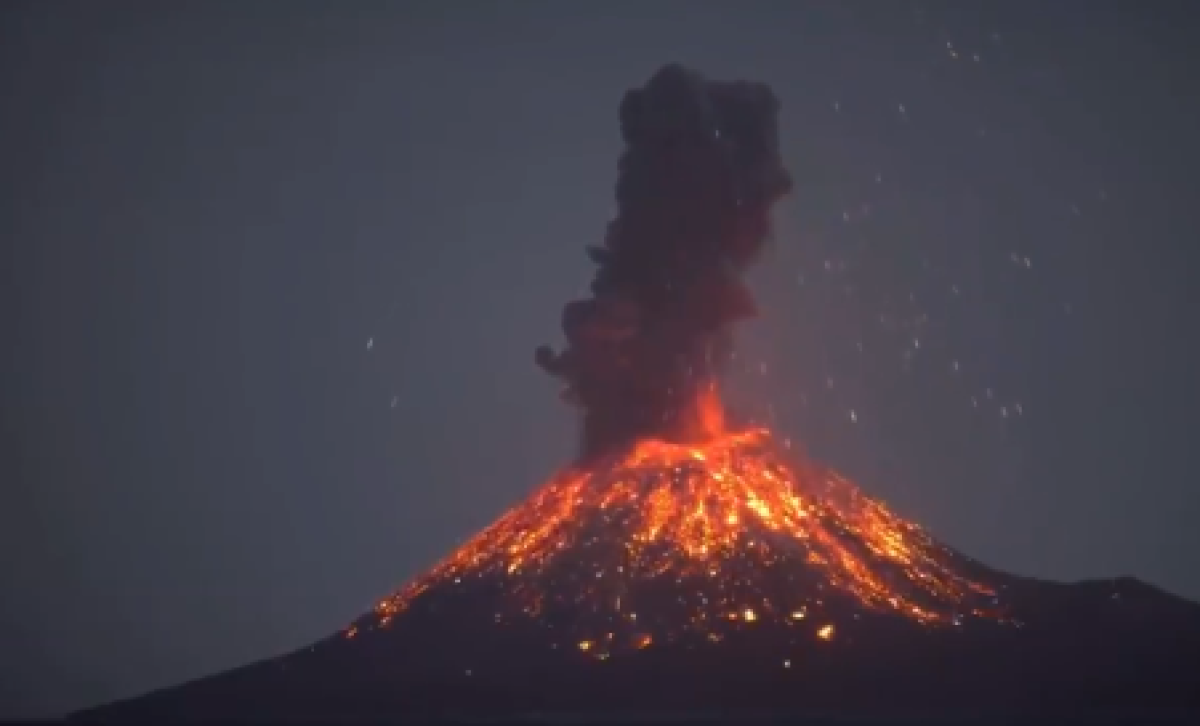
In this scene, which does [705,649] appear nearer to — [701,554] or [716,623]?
[716,623]

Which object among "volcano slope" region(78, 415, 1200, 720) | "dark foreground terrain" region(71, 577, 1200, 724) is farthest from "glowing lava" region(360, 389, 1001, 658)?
"dark foreground terrain" region(71, 577, 1200, 724)

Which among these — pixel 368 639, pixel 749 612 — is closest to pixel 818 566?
pixel 749 612

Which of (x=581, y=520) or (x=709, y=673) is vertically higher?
(x=581, y=520)

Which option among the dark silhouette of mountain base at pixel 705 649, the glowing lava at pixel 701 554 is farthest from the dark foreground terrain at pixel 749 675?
the glowing lava at pixel 701 554

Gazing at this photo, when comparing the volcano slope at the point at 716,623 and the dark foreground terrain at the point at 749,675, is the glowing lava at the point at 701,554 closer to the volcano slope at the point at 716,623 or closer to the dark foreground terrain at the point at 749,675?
the volcano slope at the point at 716,623

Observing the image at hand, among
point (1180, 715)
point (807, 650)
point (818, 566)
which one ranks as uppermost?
point (818, 566)

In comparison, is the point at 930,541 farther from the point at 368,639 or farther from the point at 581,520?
the point at 368,639

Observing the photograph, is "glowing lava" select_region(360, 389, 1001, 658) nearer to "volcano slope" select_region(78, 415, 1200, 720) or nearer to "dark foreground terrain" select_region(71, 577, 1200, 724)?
"volcano slope" select_region(78, 415, 1200, 720)
